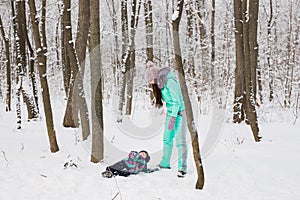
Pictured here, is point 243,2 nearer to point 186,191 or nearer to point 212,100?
point 186,191

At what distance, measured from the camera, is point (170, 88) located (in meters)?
5.45

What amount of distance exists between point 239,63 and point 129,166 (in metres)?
5.20

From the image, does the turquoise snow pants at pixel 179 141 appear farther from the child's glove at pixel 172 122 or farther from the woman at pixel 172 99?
the child's glove at pixel 172 122

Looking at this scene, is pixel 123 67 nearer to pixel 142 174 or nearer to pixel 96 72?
pixel 96 72

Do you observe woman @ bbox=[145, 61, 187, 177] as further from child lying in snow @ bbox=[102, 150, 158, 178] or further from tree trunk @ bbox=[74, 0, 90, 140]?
tree trunk @ bbox=[74, 0, 90, 140]

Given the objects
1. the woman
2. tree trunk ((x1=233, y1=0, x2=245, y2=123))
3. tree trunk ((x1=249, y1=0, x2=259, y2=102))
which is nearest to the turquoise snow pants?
the woman

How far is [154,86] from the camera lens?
5.56 metres

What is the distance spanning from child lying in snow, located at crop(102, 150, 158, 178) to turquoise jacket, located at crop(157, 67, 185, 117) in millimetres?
874

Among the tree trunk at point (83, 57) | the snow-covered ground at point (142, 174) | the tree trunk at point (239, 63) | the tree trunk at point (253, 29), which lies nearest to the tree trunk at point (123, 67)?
the snow-covered ground at point (142, 174)

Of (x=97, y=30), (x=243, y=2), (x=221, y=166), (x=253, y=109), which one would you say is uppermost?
(x=243, y=2)

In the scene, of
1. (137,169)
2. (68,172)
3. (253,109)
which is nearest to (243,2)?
(253,109)

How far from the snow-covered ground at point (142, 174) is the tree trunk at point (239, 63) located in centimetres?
238

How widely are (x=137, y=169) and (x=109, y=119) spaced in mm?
6856

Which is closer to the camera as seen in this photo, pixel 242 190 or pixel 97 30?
pixel 242 190
